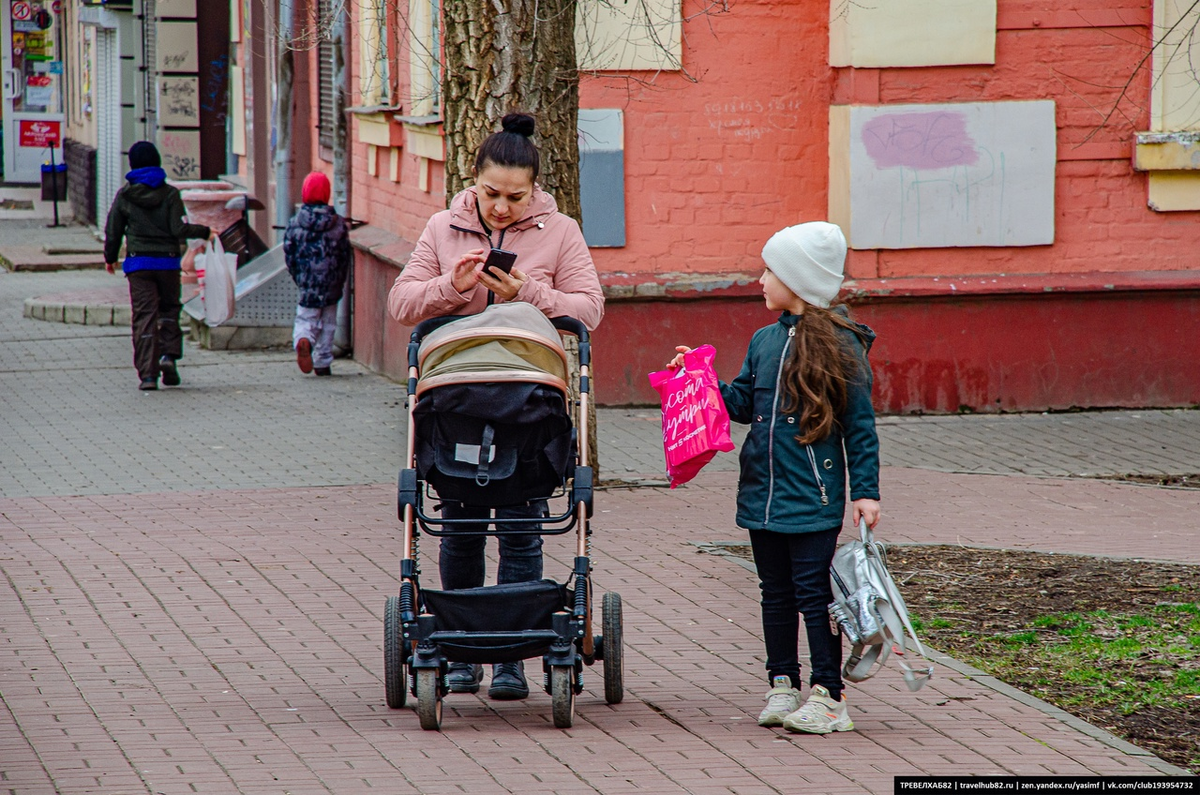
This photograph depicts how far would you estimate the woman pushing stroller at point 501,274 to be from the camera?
5273 millimetres

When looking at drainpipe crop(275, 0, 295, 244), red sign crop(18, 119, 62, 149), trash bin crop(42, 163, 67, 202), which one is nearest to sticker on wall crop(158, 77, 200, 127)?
drainpipe crop(275, 0, 295, 244)

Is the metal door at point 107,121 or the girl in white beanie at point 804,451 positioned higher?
the metal door at point 107,121

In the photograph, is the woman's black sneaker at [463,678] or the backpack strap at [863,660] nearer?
the backpack strap at [863,660]

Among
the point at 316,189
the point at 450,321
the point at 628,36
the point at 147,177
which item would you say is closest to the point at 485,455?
the point at 450,321

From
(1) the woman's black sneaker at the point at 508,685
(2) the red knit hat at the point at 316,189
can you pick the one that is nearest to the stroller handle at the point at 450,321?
(1) the woman's black sneaker at the point at 508,685

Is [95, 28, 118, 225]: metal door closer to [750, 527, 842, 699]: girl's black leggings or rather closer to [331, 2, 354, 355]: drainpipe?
[331, 2, 354, 355]: drainpipe

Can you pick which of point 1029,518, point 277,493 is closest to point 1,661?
point 277,493

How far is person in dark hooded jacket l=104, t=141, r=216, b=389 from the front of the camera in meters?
12.8

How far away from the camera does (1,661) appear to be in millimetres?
5918

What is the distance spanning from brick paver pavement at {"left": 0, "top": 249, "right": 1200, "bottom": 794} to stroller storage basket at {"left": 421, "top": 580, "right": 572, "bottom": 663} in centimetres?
28

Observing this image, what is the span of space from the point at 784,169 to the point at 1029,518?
12.8 feet

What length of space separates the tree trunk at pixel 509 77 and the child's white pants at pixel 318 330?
5129 mm

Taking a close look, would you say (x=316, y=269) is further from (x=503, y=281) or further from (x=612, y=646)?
(x=612, y=646)

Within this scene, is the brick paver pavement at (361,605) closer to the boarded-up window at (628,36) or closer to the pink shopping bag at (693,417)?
the pink shopping bag at (693,417)
